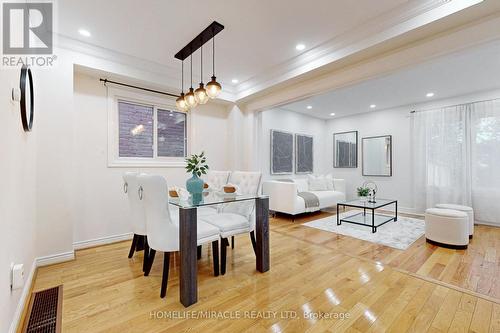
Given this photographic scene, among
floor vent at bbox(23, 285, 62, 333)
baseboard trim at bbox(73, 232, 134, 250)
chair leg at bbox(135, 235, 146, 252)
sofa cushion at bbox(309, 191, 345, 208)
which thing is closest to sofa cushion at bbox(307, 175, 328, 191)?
sofa cushion at bbox(309, 191, 345, 208)

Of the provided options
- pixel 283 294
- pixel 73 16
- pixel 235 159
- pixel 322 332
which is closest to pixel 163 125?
pixel 235 159

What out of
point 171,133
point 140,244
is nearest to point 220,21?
point 171,133

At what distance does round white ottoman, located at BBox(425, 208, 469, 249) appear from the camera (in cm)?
298

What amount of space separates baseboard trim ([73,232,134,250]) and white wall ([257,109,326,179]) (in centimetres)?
285

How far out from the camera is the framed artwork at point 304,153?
618 centimetres

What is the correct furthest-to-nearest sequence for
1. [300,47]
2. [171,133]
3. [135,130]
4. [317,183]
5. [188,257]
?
1. [317,183]
2. [171,133]
3. [135,130]
4. [300,47]
5. [188,257]

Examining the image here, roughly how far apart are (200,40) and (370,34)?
79.7 inches

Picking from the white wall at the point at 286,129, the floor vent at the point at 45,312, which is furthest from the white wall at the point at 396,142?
the floor vent at the point at 45,312

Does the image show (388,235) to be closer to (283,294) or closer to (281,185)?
(281,185)

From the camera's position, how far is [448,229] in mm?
3037

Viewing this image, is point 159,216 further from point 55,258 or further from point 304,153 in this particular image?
point 304,153

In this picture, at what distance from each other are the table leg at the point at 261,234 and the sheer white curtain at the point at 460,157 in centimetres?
455

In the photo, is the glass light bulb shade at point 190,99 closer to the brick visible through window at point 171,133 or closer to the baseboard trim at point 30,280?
the brick visible through window at point 171,133

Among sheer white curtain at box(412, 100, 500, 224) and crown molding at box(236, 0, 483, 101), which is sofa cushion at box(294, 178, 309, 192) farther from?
crown molding at box(236, 0, 483, 101)
